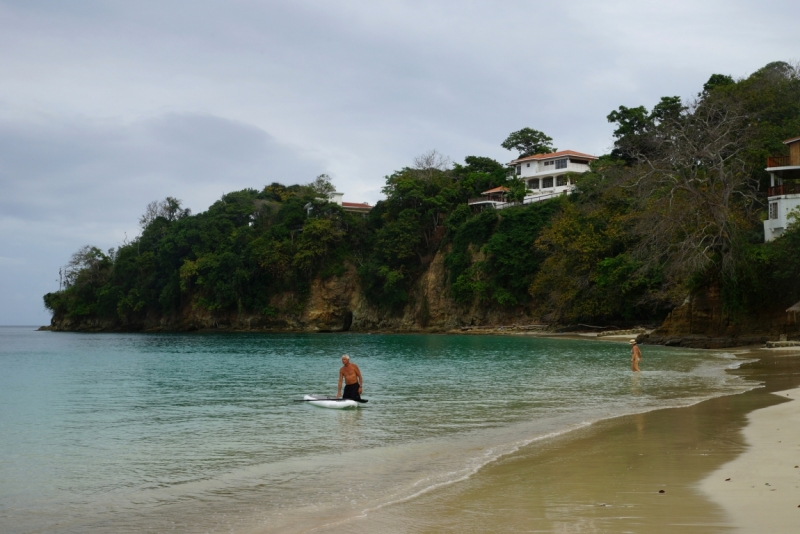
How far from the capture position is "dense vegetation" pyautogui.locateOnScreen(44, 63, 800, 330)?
38094mm

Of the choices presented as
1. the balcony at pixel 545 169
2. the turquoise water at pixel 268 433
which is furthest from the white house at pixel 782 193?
the balcony at pixel 545 169

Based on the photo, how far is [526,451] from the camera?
34.4ft

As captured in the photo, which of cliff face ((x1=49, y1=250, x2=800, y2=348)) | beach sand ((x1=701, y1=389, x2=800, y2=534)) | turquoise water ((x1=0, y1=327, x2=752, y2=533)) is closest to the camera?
beach sand ((x1=701, y1=389, x2=800, y2=534))

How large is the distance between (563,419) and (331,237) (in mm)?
65257

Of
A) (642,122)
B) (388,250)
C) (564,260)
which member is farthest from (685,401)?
(388,250)

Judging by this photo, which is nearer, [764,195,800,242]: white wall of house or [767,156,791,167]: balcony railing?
[764,195,800,242]: white wall of house

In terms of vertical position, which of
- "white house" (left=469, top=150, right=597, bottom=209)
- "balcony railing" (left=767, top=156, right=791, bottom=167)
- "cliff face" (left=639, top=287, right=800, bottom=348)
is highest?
"white house" (left=469, top=150, right=597, bottom=209)

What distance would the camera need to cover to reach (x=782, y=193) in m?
40.0

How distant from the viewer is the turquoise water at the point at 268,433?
7961 mm

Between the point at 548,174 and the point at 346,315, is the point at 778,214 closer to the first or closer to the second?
the point at 548,174

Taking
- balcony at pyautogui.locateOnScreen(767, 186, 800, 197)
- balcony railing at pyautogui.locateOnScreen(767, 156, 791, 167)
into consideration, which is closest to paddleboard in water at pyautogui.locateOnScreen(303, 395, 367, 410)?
balcony at pyautogui.locateOnScreen(767, 186, 800, 197)

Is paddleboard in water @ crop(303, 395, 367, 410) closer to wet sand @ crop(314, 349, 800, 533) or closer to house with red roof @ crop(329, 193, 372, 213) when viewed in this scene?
wet sand @ crop(314, 349, 800, 533)

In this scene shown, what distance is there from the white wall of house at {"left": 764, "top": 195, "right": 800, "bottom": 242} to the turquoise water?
52.3 feet

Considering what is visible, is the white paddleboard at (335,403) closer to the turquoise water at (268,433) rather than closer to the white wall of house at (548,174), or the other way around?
the turquoise water at (268,433)
